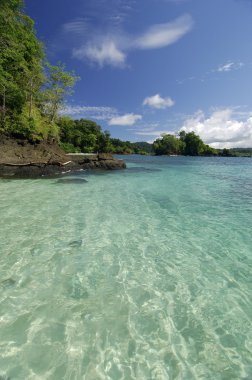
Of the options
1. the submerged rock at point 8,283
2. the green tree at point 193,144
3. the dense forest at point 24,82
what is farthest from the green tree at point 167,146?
the submerged rock at point 8,283

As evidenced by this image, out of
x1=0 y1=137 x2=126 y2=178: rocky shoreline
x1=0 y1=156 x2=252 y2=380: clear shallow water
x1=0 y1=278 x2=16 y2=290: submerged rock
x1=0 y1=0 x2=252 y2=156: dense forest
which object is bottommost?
x1=0 y1=156 x2=252 y2=380: clear shallow water

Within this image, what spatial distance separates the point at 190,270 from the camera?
563cm

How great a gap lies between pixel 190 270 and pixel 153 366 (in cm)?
277

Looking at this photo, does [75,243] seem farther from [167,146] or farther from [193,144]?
[193,144]

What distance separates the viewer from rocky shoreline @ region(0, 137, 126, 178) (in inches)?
821

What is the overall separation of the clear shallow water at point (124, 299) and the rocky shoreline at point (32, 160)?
13.0m

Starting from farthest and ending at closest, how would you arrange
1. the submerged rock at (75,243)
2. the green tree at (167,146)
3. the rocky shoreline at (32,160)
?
1. the green tree at (167,146)
2. the rocky shoreline at (32,160)
3. the submerged rock at (75,243)

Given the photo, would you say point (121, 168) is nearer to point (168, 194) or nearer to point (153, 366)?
point (168, 194)

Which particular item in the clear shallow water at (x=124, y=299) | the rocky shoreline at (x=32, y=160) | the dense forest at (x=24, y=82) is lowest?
the clear shallow water at (x=124, y=299)

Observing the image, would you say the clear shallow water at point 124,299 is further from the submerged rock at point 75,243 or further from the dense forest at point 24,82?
the dense forest at point 24,82

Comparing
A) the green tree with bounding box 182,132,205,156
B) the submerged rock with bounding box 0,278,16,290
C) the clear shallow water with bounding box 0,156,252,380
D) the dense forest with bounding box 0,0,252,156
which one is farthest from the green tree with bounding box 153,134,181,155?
the submerged rock with bounding box 0,278,16,290

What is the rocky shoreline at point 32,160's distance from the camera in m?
20.9

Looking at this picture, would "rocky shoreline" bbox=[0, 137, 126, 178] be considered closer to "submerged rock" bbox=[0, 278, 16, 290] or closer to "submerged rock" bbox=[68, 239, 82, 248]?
"submerged rock" bbox=[68, 239, 82, 248]

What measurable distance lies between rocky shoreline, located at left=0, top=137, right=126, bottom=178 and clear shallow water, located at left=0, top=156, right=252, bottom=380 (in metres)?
13.0
